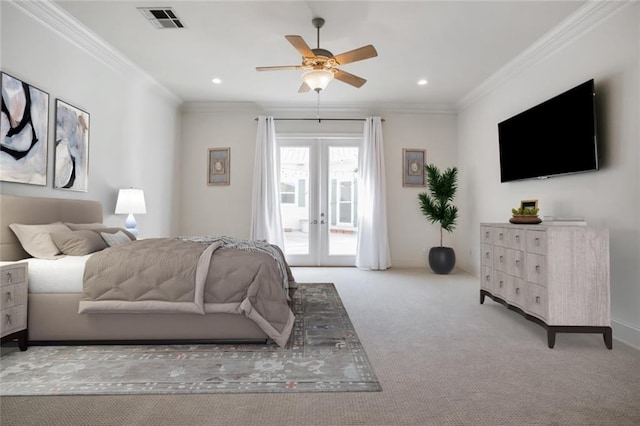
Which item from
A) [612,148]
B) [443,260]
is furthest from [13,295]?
[443,260]

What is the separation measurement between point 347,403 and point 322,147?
4.95 meters

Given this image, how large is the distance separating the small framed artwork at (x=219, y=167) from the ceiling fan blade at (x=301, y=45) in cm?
334

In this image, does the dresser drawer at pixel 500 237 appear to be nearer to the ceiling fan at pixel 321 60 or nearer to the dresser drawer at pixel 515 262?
the dresser drawer at pixel 515 262

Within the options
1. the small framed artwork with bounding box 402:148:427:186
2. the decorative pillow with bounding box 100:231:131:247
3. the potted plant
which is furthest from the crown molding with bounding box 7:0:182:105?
the potted plant

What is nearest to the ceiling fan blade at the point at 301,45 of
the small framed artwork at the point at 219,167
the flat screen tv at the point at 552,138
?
the flat screen tv at the point at 552,138

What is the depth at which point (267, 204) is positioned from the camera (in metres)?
5.91

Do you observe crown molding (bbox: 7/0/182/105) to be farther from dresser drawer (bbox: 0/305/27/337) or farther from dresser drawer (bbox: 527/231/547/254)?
dresser drawer (bbox: 527/231/547/254)

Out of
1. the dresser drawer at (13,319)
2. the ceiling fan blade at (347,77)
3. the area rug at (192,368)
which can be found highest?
the ceiling fan blade at (347,77)

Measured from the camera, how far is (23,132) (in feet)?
9.63

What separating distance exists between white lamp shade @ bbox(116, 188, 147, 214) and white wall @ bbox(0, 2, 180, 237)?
0.19m

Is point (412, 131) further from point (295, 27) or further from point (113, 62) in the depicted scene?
point (113, 62)

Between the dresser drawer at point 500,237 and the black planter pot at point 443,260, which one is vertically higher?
the dresser drawer at point 500,237

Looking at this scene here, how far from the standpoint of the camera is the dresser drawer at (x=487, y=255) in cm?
358

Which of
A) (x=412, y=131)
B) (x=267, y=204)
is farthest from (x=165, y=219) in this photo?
(x=412, y=131)
